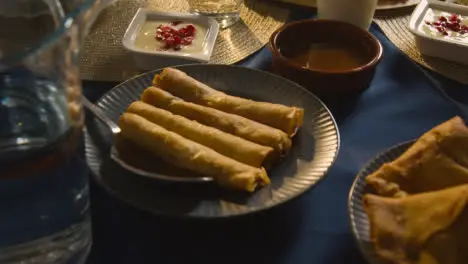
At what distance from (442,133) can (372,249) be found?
151 millimetres

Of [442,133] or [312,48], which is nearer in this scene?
[442,133]

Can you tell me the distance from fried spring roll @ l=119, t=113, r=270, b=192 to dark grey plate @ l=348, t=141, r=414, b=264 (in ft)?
0.29

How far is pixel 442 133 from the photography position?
2.00ft

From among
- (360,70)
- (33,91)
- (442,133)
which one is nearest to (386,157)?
(442,133)

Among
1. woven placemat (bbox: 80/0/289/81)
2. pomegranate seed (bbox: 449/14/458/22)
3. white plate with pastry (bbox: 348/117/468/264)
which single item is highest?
white plate with pastry (bbox: 348/117/468/264)

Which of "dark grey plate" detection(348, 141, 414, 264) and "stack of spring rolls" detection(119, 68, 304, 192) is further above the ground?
"dark grey plate" detection(348, 141, 414, 264)

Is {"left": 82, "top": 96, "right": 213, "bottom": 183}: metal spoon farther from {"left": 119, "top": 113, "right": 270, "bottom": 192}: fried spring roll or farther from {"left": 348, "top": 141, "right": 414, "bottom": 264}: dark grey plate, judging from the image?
{"left": 348, "top": 141, "right": 414, "bottom": 264}: dark grey plate

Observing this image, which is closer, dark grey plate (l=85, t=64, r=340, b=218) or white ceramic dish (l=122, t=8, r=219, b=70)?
dark grey plate (l=85, t=64, r=340, b=218)

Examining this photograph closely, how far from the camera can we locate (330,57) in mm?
864

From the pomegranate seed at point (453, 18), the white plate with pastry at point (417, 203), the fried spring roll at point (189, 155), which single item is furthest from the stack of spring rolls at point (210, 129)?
the pomegranate seed at point (453, 18)

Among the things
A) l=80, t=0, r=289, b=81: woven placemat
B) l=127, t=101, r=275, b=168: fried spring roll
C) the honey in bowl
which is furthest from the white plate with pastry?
l=80, t=0, r=289, b=81: woven placemat

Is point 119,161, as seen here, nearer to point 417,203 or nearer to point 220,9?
point 417,203

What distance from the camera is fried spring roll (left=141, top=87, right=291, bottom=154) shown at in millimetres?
659

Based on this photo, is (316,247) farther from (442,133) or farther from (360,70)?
(360,70)
